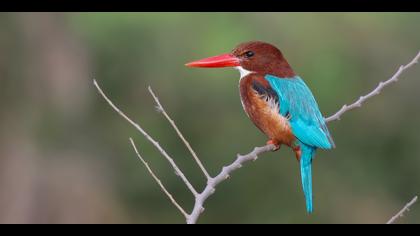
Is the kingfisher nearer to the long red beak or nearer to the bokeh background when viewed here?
the long red beak

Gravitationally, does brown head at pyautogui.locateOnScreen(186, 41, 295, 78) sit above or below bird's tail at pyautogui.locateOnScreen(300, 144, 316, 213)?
above

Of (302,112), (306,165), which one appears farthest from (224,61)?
(306,165)

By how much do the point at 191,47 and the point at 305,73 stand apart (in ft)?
2.49

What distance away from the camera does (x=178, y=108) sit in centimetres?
632

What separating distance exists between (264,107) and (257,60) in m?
0.20

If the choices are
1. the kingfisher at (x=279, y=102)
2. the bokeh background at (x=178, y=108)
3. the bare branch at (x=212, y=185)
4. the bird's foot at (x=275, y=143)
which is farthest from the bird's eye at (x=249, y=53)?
the bokeh background at (x=178, y=108)

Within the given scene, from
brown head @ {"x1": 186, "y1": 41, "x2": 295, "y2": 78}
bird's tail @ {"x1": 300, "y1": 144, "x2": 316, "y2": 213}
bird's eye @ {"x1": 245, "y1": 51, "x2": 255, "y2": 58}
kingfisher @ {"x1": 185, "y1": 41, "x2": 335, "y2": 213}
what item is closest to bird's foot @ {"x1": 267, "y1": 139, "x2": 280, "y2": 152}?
kingfisher @ {"x1": 185, "y1": 41, "x2": 335, "y2": 213}

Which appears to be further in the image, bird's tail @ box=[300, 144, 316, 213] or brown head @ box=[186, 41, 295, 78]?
brown head @ box=[186, 41, 295, 78]

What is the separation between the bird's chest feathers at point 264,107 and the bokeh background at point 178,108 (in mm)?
2416

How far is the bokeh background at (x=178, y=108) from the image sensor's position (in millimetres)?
6254

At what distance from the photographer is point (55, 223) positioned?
6.16 metres

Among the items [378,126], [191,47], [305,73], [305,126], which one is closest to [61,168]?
[191,47]

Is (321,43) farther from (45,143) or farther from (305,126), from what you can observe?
(305,126)

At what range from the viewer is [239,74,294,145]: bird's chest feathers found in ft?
11.4
